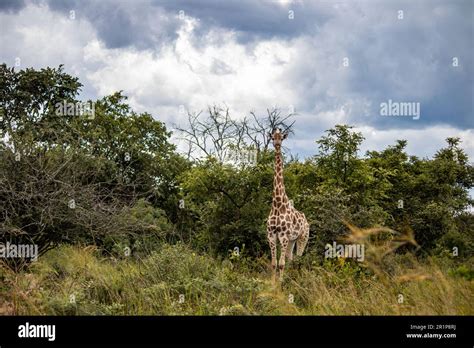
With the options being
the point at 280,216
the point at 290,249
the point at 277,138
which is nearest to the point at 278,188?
the point at 280,216

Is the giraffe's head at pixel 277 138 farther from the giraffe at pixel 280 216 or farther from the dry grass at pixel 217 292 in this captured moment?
the dry grass at pixel 217 292

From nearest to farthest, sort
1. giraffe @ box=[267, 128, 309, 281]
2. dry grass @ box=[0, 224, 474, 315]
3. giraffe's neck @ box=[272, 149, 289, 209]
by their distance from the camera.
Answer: dry grass @ box=[0, 224, 474, 315] → giraffe @ box=[267, 128, 309, 281] → giraffe's neck @ box=[272, 149, 289, 209]

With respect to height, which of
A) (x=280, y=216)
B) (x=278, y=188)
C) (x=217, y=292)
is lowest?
(x=217, y=292)

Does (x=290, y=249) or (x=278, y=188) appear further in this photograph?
(x=290, y=249)

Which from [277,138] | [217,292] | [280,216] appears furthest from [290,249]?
[217,292]

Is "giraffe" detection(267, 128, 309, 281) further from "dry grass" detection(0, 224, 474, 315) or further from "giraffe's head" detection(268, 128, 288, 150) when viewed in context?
"dry grass" detection(0, 224, 474, 315)

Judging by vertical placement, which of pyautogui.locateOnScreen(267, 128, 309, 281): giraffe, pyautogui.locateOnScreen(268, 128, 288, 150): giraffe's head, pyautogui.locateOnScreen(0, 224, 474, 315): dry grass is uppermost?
pyautogui.locateOnScreen(268, 128, 288, 150): giraffe's head

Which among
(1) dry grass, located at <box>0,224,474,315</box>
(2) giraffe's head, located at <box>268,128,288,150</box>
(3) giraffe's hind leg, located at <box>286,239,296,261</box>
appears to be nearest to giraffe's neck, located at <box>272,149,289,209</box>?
(2) giraffe's head, located at <box>268,128,288,150</box>

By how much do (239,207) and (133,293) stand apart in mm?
7815

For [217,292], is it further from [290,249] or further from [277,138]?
[290,249]

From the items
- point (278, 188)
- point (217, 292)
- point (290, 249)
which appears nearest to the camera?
point (217, 292)

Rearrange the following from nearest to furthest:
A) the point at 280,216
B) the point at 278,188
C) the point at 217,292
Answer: the point at 217,292 < the point at 280,216 < the point at 278,188

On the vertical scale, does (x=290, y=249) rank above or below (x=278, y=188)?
below

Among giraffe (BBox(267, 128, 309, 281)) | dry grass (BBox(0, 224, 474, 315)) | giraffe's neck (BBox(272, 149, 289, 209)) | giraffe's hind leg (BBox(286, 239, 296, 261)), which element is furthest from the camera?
giraffe's hind leg (BBox(286, 239, 296, 261))
